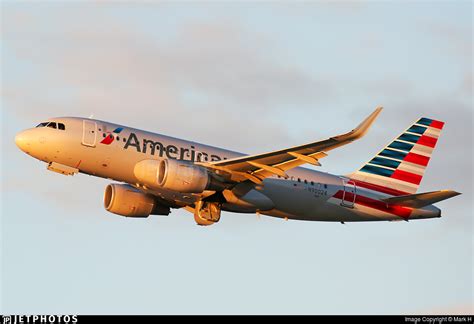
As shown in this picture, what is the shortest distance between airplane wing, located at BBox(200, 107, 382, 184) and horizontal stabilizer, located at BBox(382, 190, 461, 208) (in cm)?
662

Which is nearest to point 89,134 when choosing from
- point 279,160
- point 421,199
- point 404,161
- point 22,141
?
point 22,141

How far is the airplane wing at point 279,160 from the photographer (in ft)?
141

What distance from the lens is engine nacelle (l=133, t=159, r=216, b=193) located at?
46344 mm

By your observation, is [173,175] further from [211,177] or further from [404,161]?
[404,161]

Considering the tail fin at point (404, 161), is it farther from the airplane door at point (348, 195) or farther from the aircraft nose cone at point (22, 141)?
the aircraft nose cone at point (22, 141)

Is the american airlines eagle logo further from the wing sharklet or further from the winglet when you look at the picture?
the winglet

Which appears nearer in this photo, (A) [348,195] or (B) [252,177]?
(B) [252,177]

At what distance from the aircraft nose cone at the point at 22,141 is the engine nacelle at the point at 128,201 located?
6.17 metres

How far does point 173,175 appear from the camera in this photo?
46312mm

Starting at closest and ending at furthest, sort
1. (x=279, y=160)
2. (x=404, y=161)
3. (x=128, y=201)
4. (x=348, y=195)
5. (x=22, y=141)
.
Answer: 1. (x=279, y=160)
2. (x=22, y=141)
3. (x=128, y=201)
4. (x=348, y=195)
5. (x=404, y=161)

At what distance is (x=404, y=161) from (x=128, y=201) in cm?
1642

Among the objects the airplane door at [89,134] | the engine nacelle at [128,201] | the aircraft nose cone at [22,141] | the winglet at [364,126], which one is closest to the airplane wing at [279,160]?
the winglet at [364,126]

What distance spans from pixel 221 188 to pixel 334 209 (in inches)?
292

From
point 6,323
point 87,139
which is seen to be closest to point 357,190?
point 87,139
